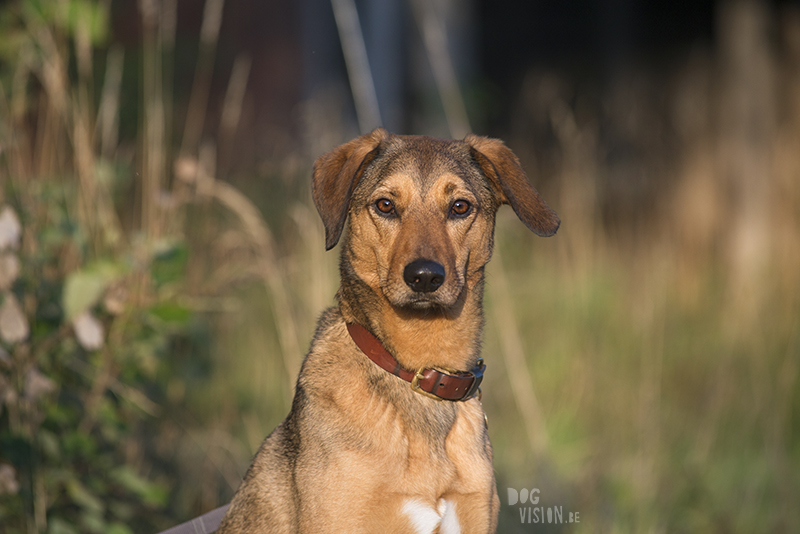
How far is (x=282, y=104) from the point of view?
26.4 feet

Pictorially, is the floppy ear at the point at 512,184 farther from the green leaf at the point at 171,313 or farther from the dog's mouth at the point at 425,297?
the green leaf at the point at 171,313

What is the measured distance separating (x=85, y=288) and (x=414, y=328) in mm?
1384

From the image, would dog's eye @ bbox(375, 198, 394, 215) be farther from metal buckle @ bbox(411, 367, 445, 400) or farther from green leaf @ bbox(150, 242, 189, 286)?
green leaf @ bbox(150, 242, 189, 286)

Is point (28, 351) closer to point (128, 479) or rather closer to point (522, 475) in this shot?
point (128, 479)

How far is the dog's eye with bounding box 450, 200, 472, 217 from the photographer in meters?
2.61

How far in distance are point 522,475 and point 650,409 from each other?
935 mm

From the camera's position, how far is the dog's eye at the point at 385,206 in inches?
102

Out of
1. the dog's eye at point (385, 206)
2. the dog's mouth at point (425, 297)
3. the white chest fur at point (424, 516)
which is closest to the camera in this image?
the white chest fur at point (424, 516)

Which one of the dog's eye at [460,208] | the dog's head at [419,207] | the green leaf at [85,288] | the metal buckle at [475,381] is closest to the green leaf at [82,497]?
the green leaf at [85,288]

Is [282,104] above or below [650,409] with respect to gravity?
above

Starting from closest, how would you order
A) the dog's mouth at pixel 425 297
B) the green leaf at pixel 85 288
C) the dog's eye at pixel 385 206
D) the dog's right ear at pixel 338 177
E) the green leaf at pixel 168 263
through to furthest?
the dog's mouth at pixel 425 297 < the dog's right ear at pixel 338 177 < the dog's eye at pixel 385 206 < the green leaf at pixel 85 288 < the green leaf at pixel 168 263

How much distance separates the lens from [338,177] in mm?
2527

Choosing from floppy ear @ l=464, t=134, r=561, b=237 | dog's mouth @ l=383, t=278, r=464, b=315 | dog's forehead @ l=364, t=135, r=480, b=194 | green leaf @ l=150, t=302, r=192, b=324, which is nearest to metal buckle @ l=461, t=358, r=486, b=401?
dog's mouth @ l=383, t=278, r=464, b=315

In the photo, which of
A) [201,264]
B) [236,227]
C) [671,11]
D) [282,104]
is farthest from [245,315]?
[671,11]
